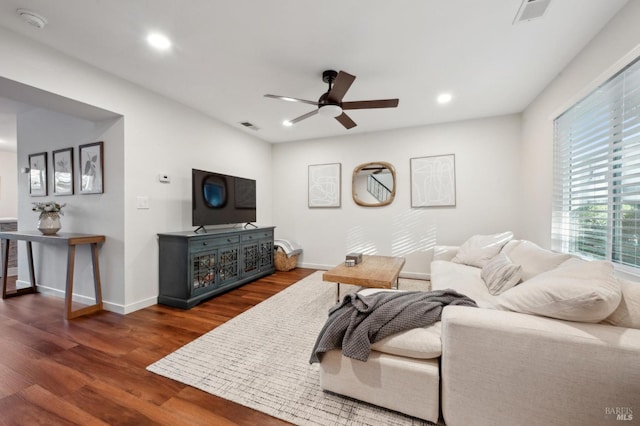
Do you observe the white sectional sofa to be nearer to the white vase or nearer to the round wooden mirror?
the round wooden mirror

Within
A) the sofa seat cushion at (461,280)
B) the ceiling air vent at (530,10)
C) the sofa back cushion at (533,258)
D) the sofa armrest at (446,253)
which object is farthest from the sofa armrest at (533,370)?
the sofa armrest at (446,253)

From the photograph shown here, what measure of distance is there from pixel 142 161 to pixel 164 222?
77 centimetres

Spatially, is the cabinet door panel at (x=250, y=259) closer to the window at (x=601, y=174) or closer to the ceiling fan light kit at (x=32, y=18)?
the ceiling fan light kit at (x=32, y=18)

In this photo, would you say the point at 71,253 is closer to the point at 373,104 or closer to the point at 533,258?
the point at 373,104

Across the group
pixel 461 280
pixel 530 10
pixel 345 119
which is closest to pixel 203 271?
pixel 345 119

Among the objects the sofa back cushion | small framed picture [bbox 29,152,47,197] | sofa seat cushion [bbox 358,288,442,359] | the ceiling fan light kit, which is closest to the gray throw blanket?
sofa seat cushion [bbox 358,288,442,359]

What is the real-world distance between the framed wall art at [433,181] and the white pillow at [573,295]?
9.39 feet

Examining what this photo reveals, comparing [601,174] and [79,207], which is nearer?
[601,174]

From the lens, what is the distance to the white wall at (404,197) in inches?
152

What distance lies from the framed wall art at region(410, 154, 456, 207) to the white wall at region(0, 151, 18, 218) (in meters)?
8.46

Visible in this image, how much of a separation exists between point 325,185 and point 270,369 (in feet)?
11.5

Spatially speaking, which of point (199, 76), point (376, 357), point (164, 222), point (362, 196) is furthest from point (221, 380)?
point (362, 196)

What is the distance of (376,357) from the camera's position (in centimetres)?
140

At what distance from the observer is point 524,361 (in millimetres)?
1131
